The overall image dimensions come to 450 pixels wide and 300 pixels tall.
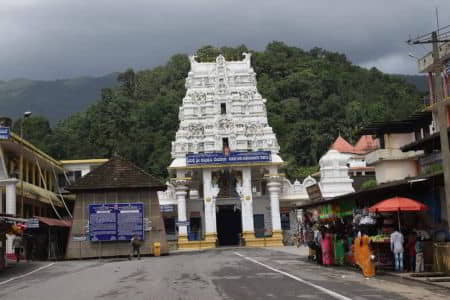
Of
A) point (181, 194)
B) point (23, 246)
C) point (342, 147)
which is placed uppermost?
point (342, 147)

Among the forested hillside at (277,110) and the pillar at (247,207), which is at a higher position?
the forested hillside at (277,110)

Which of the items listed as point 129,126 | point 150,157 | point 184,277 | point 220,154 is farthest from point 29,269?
point 129,126

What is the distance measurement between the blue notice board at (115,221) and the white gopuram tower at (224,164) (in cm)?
1206

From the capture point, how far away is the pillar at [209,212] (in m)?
51.9

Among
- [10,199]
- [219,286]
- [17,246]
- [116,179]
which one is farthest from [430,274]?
[10,199]

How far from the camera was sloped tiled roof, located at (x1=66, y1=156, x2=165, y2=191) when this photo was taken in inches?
1521

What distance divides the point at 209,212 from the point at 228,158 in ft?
16.0

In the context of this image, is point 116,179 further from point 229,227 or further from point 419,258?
point 419,258

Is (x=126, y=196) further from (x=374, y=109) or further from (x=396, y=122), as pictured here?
(x=374, y=109)

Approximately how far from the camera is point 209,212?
5288 centimetres

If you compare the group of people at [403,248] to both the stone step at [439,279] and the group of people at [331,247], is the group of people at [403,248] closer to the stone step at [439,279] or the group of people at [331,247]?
the stone step at [439,279]

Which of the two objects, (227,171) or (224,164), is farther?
(227,171)

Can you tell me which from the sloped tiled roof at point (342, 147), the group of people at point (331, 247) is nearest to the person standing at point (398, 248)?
the group of people at point (331, 247)

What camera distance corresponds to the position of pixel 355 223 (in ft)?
76.9
